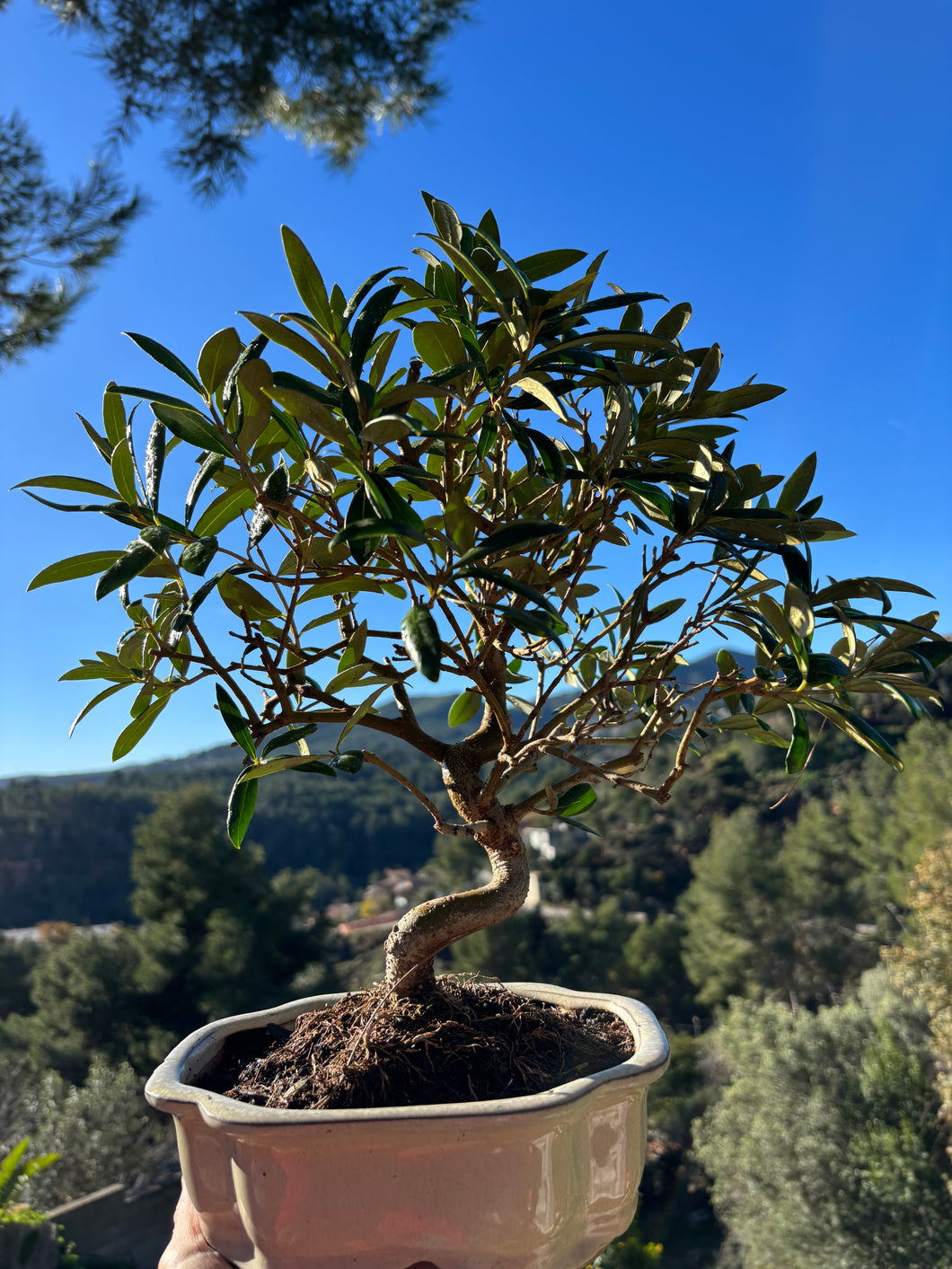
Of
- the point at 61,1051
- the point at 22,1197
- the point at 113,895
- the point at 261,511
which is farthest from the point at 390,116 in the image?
the point at 113,895

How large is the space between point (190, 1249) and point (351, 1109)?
0.26 m

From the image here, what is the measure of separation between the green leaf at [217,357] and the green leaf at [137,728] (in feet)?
1.09

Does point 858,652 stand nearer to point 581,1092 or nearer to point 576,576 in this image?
point 576,576

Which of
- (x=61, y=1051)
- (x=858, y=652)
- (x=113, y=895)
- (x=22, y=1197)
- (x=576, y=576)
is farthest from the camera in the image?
(x=113, y=895)

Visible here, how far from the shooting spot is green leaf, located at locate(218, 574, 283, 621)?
79 cm

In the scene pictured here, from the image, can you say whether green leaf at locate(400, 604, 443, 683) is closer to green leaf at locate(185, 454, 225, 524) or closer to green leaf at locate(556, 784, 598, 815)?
green leaf at locate(185, 454, 225, 524)

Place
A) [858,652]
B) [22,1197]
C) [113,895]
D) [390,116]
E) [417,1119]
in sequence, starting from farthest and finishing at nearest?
[113,895]
[22,1197]
[390,116]
[858,652]
[417,1119]

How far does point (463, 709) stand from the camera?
1.07m

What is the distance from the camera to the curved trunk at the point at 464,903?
34.9 inches

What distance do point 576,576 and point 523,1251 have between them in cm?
62

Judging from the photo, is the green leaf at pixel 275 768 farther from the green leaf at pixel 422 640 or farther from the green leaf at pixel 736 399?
the green leaf at pixel 736 399

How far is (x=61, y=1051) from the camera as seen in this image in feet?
46.5

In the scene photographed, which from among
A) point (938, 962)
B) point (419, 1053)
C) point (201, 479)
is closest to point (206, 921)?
point (938, 962)

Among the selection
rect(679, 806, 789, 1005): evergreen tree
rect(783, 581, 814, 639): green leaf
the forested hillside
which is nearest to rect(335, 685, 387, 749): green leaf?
rect(783, 581, 814, 639): green leaf
